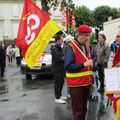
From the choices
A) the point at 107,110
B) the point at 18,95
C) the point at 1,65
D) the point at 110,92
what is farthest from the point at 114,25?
the point at 110,92

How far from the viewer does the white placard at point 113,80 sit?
656cm

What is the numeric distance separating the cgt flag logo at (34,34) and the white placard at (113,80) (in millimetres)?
1898

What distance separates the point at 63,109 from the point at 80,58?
3.52 meters

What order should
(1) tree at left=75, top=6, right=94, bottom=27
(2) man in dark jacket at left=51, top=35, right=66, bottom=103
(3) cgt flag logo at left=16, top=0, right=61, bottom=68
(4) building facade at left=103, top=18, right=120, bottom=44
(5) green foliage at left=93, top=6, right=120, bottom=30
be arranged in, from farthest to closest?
1. (5) green foliage at left=93, top=6, right=120, bottom=30
2. (1) tree at left=75, top=6, right=94, bottom=27
3. (4) building facade at left=103, top=18, right=120, bottom=44
4. (2) man in dark jacket at left=51, top=35, right=66, bottom=103
5. (3) cgt flag logo at left=16, top=0, right=61, bottom=68

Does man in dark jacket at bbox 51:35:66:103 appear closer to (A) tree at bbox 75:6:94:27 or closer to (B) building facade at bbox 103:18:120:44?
(B) building facade at bbox 103:18:120:44

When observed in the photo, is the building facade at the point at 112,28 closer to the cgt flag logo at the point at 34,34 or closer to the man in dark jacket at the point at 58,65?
the man in dark jacket at the point at 58,65

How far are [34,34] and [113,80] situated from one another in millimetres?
2189

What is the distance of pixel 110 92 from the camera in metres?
6.63

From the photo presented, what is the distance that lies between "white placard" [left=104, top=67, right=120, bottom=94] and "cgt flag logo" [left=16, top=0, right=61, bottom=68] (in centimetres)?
190

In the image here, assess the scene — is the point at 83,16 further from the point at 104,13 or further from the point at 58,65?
the point at 58,65

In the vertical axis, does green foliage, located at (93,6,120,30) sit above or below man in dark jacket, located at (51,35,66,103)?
above

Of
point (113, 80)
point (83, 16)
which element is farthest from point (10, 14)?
point (113, 80)

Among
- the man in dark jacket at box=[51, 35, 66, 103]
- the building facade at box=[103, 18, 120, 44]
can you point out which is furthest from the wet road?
the building facade at box=[103, 18, 120, 44]

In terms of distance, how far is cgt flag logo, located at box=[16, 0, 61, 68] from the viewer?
826 cm
